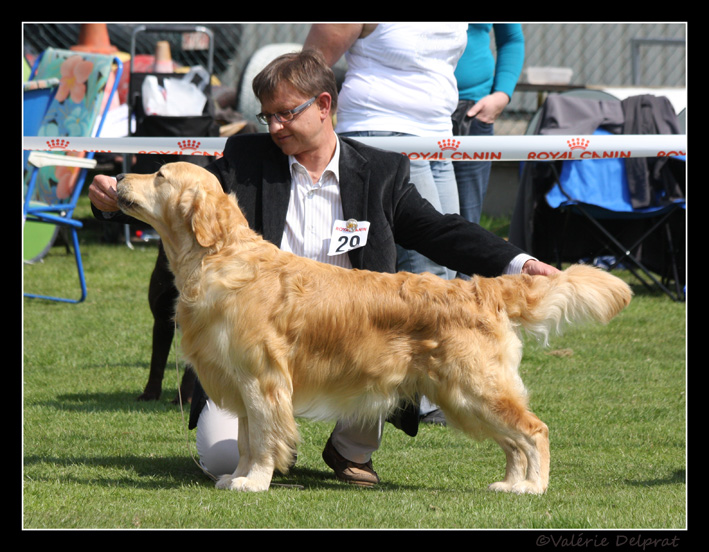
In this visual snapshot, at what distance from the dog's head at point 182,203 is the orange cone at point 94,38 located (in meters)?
8.98

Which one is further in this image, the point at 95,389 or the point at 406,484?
the point at 95,389

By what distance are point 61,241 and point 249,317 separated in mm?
7503

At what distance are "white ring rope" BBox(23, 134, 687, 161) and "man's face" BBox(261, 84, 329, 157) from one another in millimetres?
1149

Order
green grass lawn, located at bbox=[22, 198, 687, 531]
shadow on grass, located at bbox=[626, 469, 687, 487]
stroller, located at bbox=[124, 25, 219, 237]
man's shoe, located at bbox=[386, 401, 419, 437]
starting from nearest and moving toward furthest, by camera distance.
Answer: green grass lawn, located at bbox=[22, 198, 687, 531] < shadow on grass, located at bbox=[626, 469, 687, 487] < man's shoe, located at bbox=[386, 401, 419, 437] < stroller, located at bbox=[124, 25, 219, 237]

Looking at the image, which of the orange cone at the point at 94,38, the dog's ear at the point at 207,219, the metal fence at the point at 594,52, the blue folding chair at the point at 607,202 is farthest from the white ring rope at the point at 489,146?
the metal fence at the point at 594,52

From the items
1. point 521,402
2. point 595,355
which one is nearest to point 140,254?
point 595,355

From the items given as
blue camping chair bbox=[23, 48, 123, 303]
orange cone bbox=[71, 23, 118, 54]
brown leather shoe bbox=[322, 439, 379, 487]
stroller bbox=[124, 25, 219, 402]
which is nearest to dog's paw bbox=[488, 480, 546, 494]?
brown leather shoe bbox=[322, 439, 379, 487]

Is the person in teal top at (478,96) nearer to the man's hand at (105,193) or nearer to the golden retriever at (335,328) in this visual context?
the golden retriever at (335,328)

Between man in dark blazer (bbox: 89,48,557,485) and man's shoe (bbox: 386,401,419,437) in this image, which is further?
man's shoe (bbox: 386,401,419,437)

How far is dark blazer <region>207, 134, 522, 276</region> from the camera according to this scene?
3.74 meters

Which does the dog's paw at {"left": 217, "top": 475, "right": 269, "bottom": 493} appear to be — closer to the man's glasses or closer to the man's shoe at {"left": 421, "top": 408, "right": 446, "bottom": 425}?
the man's glasses

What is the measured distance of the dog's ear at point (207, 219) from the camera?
330cm

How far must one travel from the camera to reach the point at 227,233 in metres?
3.36
